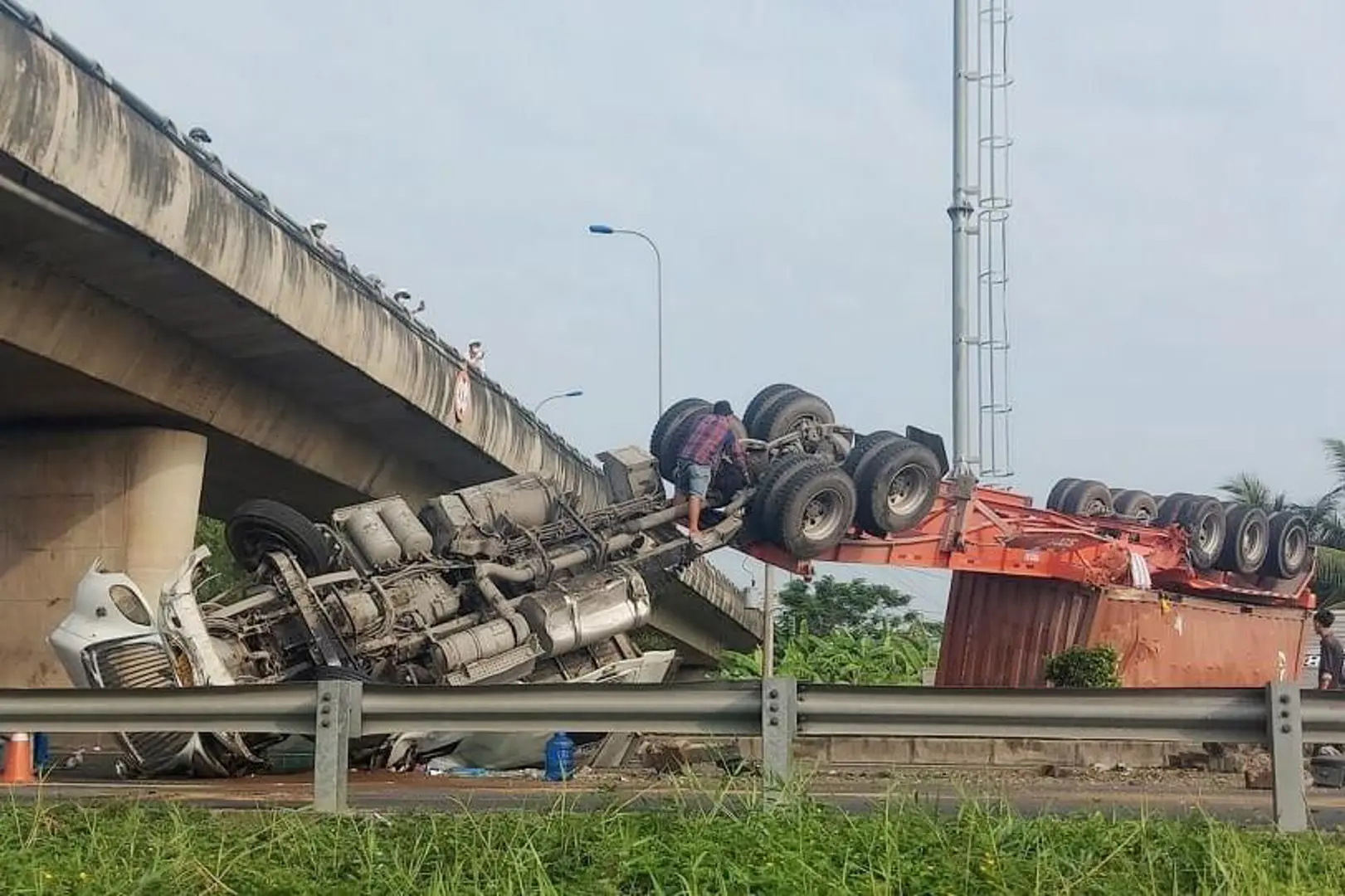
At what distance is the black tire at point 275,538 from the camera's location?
452 inches

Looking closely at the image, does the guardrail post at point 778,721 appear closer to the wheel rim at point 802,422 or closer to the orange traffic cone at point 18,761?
the orange traffic cone at point 18,761

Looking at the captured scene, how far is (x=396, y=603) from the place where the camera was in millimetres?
11180

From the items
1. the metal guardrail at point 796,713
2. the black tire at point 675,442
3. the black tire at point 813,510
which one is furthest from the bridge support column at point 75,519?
the metal guardrail at point 796,713

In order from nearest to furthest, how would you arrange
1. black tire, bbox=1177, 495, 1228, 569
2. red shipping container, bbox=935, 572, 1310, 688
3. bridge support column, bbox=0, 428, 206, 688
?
red shipping container, bbox=935, 572, 1310, 688, black tire, bbox=1177, 495, 1228, 569, bridge support column, bbox=0, 428, 206, 688

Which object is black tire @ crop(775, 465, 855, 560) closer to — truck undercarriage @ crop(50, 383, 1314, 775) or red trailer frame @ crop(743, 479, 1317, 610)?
truck undercarriage @ crop(50, 383, 1314, 775)

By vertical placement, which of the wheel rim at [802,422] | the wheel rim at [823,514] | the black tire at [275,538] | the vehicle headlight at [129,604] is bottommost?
the vehicle headlight at [129,604]

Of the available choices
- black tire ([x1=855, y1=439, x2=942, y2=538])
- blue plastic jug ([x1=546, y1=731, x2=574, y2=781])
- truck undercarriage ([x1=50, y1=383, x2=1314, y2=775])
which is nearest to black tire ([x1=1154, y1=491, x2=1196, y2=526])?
truck undercarriage ([x1=50, y1=383, x2=1314, y2=775])

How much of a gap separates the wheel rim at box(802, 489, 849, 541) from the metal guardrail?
24.0 feet

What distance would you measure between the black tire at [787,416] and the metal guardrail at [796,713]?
26.5 ft

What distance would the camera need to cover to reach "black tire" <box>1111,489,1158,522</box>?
16484 millimetres

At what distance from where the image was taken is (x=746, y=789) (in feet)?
17.0

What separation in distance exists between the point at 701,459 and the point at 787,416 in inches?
42.6

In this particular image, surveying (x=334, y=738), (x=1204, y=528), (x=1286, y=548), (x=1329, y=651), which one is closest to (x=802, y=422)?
(x=1204, y=528)

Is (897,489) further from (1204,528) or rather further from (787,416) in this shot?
(1204,528)
